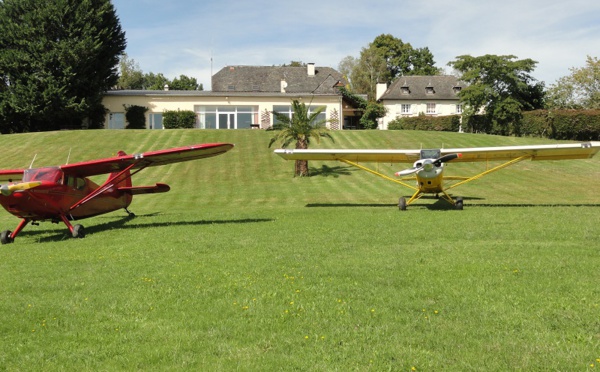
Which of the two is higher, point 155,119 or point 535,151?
point 155,119

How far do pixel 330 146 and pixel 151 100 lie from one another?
23.6m

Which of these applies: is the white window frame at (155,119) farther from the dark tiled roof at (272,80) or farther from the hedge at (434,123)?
the hedge at (434,123)

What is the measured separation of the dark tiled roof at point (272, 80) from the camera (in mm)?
60031

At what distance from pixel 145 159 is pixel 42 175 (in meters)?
2.95

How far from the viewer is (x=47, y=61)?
159 ft

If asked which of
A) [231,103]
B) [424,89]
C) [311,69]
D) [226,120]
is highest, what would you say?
[311,69]

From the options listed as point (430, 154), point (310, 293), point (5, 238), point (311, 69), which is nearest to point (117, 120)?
point (311, 69)

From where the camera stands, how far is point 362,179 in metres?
33.0

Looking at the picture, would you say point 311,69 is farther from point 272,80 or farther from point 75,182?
point 75,182

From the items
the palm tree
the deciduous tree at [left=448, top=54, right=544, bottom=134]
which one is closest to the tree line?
the deciduous tree at [left=448, top=54, right=544, bottom=134]

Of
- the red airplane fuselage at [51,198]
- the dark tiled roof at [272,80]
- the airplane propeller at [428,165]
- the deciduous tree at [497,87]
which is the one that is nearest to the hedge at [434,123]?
the deciduous tree at [497,87]

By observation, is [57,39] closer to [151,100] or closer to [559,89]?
[151,100]

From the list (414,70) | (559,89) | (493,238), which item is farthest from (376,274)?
(414,70)

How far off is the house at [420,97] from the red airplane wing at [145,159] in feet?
189
